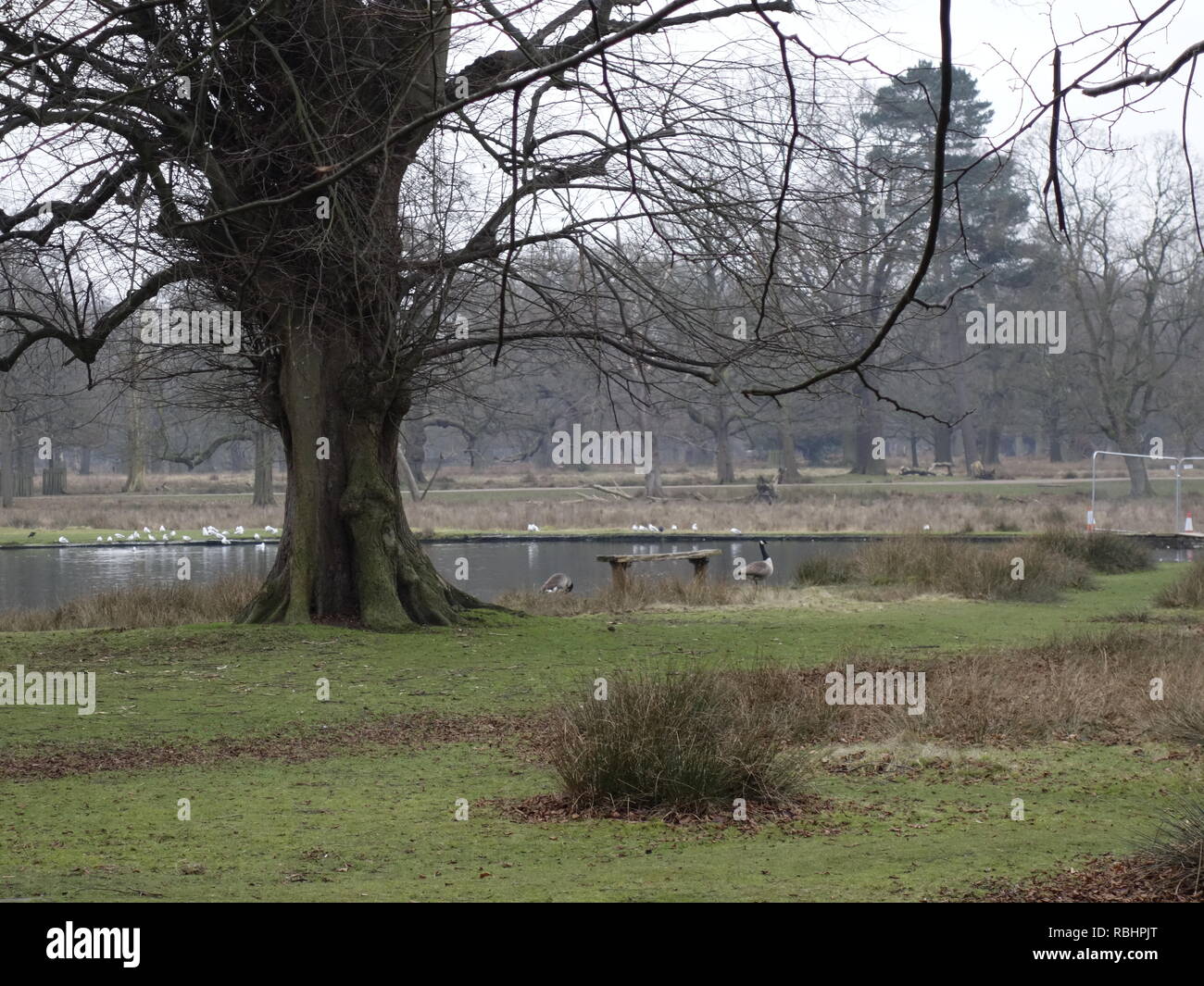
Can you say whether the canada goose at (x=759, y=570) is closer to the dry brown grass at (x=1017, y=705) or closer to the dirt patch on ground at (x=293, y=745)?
the dry brown grass at (x=1017, y=705)

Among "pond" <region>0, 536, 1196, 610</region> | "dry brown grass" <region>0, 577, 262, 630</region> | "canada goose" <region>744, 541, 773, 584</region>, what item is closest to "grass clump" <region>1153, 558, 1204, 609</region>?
"canada goose" <region>744, 541, 773, 584</region>

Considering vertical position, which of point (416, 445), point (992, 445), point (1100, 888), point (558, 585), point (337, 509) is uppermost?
point (416, 445)

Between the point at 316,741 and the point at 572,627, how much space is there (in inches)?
259

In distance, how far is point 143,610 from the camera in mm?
17797

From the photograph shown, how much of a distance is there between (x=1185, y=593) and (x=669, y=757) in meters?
13.4

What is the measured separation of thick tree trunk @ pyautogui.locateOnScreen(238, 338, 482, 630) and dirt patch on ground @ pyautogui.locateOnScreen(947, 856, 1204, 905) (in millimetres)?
10133

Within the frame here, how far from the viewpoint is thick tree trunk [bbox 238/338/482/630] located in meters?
14.9

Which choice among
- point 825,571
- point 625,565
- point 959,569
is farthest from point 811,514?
point 625,565

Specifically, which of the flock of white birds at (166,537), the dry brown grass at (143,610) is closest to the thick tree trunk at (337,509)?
the dry brown grass at (143,610)

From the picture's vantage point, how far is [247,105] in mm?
13648

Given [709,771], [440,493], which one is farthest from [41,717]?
[440,493]

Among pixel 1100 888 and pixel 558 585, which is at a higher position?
pixel 558 585

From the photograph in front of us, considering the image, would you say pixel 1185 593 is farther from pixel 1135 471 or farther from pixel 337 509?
pixel 1135 471

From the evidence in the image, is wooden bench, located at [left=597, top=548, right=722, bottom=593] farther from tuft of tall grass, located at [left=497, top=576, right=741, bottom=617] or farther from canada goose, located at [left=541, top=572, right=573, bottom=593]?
canada goose, located at [left=541, top=572, right=573, bottom=593]
